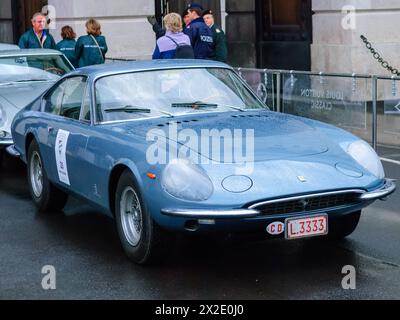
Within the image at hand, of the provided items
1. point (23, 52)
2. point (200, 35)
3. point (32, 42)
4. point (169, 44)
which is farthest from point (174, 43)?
point (32, 42)

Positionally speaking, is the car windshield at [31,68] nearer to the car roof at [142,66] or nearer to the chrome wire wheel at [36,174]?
the chrome wire wheel at [36,174]

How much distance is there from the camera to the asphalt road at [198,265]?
19.5 ft

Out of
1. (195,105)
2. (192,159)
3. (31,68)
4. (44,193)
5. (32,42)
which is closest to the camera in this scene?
(192,159)

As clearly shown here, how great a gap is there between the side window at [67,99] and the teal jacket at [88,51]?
520 centimetres

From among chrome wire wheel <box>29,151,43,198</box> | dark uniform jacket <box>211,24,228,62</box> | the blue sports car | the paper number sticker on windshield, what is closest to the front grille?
the blue sports car

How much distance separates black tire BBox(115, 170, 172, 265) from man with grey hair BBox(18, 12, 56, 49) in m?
8.16

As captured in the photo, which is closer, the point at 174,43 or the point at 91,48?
the point at 174,43

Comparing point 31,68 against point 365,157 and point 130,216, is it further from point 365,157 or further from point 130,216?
point 365,157

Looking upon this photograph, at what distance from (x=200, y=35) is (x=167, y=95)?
5.55 meters

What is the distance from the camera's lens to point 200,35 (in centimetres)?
1284

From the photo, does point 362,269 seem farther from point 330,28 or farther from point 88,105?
point 330,28

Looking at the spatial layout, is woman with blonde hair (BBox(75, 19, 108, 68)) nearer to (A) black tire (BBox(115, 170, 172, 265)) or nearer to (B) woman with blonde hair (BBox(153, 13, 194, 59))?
(B) woman with blonde hair (BBox(153, 13, 194, 59))
